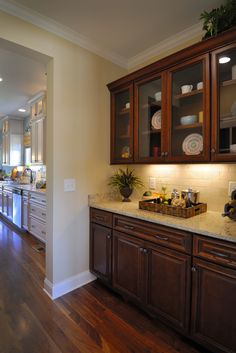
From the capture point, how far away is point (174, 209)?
181 cm

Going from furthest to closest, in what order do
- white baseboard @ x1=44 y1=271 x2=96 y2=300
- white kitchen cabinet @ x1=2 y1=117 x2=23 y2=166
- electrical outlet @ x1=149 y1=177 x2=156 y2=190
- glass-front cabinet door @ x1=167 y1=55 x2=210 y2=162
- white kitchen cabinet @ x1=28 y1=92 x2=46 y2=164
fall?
white kitchen cabinet @ x1=2 y1=117 x2=23 y2=166
white kitchen cabinet @ x1=28 y1=92 x2=46 y2=164
electrical outlet @ x1=149 y1=177 x2=156 y2=190
white baseboard @ x1=44 y1=271 x2=96 y2=300
glass-front cabinet door @ x1=167 y1=55 x2=210 y2=162

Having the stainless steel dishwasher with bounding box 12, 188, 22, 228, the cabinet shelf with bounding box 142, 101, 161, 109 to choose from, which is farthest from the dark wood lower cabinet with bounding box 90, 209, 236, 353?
the stainless steel dishwasher with bounding box 12, 188, 22, 228

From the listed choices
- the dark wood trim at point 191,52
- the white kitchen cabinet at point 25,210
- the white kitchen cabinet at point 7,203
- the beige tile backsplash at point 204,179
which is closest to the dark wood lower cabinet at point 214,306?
the beige tile backsplash at point 204,179

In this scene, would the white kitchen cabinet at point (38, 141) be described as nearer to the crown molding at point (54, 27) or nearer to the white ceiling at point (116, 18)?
the crown molding at point (54, 27)

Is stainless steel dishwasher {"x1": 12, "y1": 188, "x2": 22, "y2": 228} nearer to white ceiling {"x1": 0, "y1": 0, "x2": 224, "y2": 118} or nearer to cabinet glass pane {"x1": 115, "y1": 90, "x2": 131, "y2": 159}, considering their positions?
white ceiling {"x1": 0, "y1": 0, "x2": 224, "y2": 118}

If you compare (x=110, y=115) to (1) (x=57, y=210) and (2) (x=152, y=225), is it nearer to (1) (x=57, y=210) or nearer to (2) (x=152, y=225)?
(1) (x=57, y=210)

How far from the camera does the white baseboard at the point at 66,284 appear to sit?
86.1 inches

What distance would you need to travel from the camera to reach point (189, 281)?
1.53 metres

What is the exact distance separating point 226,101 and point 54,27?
180cm

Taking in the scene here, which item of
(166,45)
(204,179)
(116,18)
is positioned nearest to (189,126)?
(204,179)

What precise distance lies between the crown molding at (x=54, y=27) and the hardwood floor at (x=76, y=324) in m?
2.73

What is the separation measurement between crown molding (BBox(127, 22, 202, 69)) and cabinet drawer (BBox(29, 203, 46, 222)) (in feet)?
8.59

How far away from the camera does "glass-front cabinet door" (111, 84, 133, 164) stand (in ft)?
7.88

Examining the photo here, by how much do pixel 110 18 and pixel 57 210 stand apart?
1.97 m
